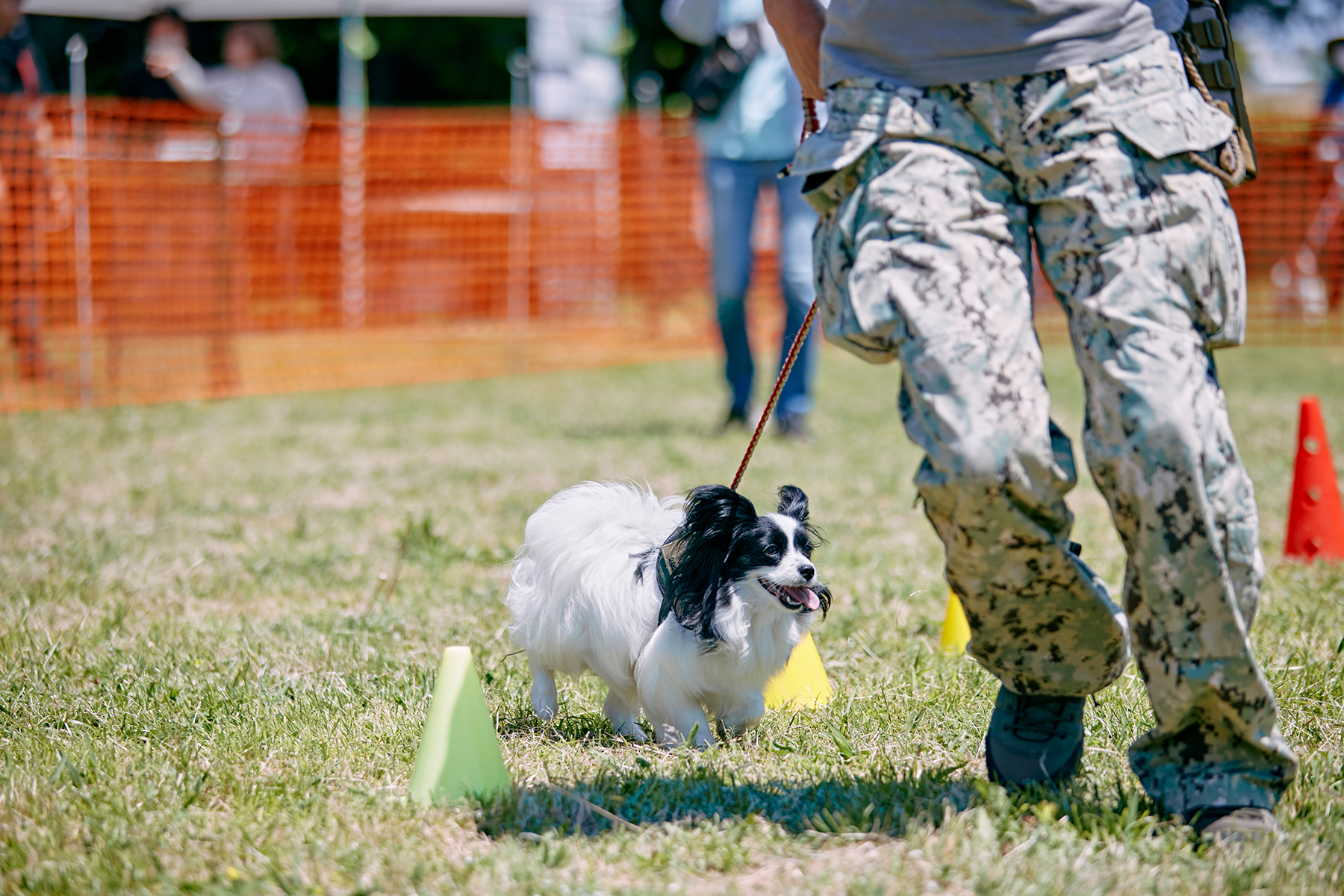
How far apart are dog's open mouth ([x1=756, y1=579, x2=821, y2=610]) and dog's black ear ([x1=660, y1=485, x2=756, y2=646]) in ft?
0.31

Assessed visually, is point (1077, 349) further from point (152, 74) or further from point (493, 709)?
point (152, 74)

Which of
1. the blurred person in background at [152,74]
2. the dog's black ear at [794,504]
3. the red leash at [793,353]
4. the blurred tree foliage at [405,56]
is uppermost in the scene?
the blurred tree foliage at [405,56]

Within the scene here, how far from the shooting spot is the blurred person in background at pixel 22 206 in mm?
7988

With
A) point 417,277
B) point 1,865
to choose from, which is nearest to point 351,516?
point 1,865

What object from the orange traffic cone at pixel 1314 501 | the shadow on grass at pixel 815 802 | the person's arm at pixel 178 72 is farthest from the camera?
the person's arm at pixel 178 72

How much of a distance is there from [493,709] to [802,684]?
0.72 meters

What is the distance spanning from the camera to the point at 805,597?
104 inches

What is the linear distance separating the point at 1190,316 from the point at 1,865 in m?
2.09

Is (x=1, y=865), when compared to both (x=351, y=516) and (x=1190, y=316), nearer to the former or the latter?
(x=1190, y=316)

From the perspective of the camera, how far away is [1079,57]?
80.9 inches

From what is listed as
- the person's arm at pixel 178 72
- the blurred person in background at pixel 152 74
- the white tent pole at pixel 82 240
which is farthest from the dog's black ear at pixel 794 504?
the blurred person in background at pixel 152 74

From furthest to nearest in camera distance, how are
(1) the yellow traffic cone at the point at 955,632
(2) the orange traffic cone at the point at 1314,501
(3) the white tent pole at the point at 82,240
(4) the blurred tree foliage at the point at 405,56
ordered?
(4) the blurred tree foliage at the point at 405,56 → (3) the white tent pole at the point at 82,240 → (2) the orange traffic cone at the point at 1314,501 → (1) the yellow traffic cone at the point at 955,632

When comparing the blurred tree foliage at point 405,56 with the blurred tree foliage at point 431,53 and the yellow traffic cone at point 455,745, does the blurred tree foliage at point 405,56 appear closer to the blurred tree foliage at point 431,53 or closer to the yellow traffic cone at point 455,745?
the blurred tree foliage at point 431,53

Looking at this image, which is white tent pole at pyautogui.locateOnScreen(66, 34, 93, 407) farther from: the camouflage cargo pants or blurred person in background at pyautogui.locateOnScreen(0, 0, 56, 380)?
the camouflage cargo pants
